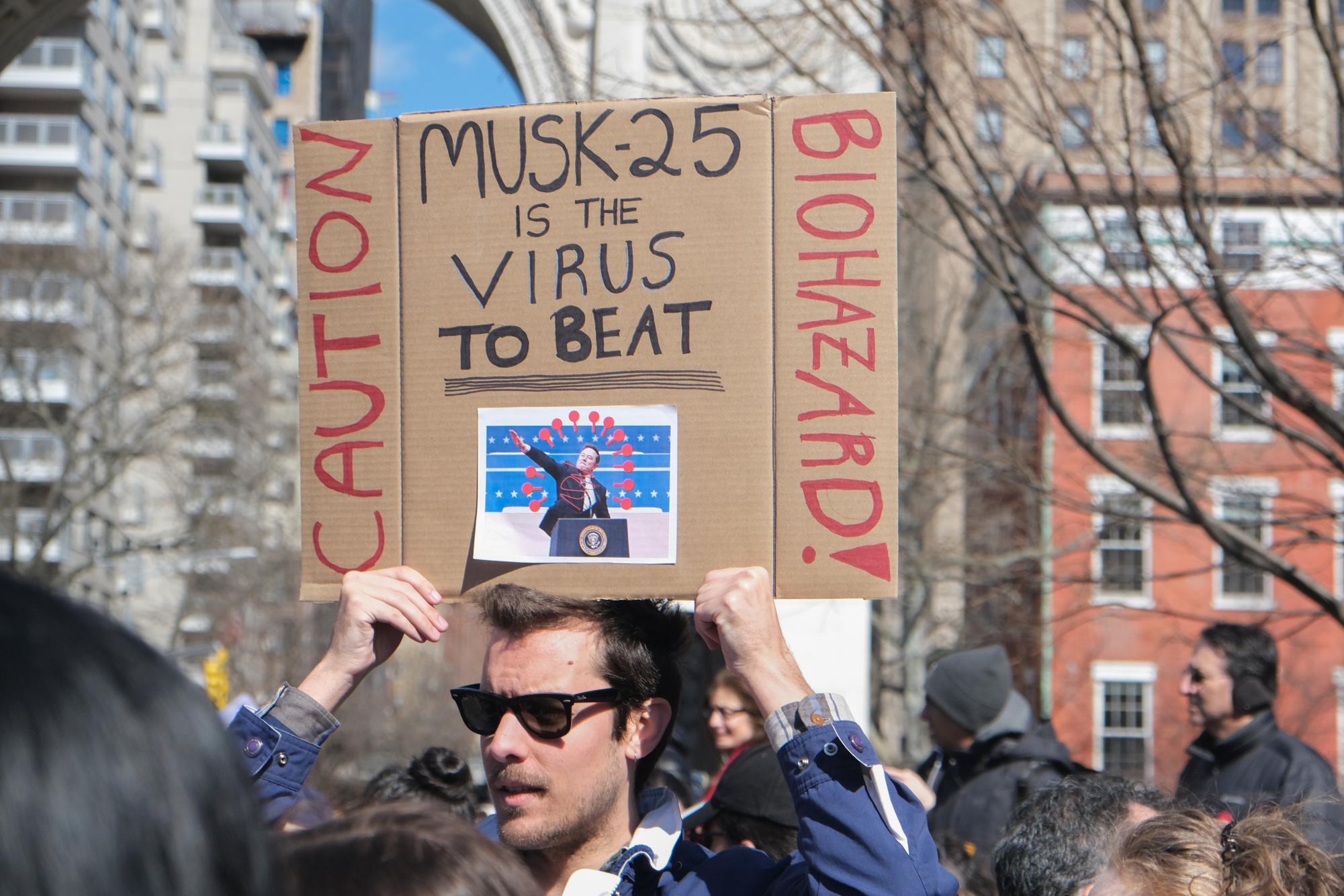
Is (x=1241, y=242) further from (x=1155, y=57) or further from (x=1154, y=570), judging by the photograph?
(x=1154, y=570)

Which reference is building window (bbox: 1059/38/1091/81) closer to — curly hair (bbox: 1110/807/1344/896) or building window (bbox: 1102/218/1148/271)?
building window (bbox: 1102/218/1148/271)

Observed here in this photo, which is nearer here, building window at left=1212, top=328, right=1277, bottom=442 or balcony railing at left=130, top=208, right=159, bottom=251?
building window at left=1212, top=328, right=1277, bottom=442

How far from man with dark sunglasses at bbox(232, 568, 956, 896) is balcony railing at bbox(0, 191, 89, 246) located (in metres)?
26.0

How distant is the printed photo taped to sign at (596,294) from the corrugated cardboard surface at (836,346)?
0.11 ft

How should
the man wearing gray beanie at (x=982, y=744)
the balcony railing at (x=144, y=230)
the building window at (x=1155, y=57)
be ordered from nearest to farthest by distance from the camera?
the man wearing gray beanie at (x=982, y=744) → the building window at (x=1155, y=57) → the balcony railing at (x=144, y=230)

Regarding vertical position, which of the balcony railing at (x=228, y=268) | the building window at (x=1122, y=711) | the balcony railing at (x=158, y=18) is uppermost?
the balcony railing at (x=158, y=18)

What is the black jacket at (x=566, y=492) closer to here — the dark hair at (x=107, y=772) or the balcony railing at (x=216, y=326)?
the dark hair at (x=107, y=772)

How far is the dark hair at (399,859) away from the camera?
3.99ft

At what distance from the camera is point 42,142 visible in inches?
1737

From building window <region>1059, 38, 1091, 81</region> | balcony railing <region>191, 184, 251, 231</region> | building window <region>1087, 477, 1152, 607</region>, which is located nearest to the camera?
building window <region>1059, 38, 1091, 81</region>

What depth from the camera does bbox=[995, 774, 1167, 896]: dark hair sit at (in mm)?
2547

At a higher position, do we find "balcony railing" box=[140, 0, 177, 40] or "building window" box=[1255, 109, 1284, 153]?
"balcony railing" box=[140, 0, 177, 40]

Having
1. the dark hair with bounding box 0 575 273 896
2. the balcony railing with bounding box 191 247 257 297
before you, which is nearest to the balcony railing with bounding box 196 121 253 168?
the balcony railing with bounding box 191 247 257 297

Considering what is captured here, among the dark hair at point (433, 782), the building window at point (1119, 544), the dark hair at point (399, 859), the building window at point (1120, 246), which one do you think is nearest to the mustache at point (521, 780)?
the dark hair at point (399, 859)
